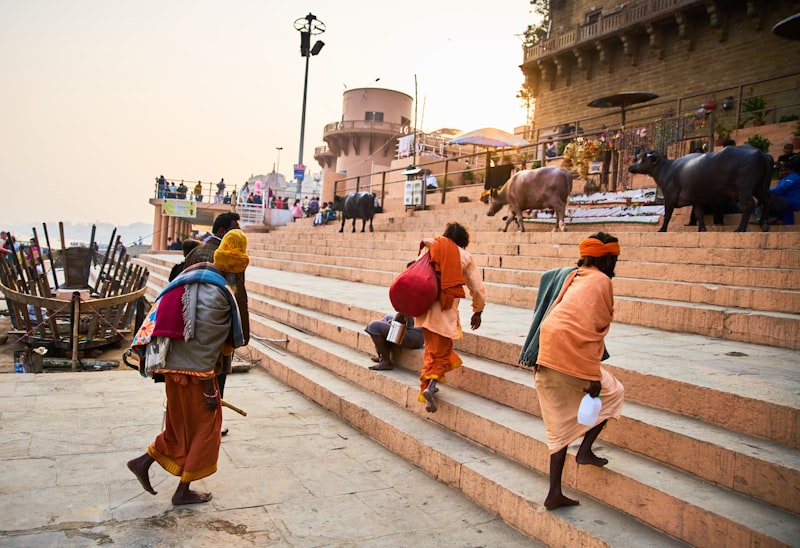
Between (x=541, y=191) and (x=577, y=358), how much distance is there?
7.70m

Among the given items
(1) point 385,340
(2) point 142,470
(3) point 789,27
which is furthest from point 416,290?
(3) point 789,27

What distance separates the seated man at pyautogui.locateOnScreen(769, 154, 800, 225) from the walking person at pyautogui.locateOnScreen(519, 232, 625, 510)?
563 cm

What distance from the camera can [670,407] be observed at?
3256 millimetres

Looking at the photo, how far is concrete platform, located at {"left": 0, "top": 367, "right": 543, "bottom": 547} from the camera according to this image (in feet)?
9.50

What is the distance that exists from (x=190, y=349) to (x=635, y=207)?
328 inches

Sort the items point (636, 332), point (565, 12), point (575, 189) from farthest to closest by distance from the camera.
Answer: point (565, 12)
point (575, 189)
point (636, 332)

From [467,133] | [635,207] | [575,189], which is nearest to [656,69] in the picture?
[467,133]

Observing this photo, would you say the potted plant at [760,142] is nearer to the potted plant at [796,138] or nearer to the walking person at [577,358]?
the potted plant at [796,138]

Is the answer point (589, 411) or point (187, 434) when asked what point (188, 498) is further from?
point (589, 411)

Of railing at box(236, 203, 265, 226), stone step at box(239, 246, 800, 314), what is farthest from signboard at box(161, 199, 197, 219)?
stone step at box(239, 246, 800, 314)

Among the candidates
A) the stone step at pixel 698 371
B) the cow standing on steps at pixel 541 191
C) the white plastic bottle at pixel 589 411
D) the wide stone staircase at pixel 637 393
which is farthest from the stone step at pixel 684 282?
the white plastic bottle at pixel 589 411

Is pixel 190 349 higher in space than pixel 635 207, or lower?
lower

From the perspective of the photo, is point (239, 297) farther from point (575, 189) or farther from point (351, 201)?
point (351, 201)

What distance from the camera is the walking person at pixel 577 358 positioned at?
2734 mm
